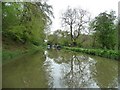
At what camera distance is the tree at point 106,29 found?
1170 inches

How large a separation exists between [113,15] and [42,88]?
25.6m

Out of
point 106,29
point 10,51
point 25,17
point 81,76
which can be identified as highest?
point 25,17

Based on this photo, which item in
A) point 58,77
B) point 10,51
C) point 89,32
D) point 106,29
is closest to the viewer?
point 58,77

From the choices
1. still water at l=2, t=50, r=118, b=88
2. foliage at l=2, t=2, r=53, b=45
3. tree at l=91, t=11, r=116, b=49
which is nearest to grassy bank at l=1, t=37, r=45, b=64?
foliage at l=2, t=2, r=53, b=45

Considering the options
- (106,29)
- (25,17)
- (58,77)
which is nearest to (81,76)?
(58,77)

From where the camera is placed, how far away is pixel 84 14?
5069cm

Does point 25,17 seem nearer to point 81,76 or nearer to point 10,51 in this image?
point 10,51

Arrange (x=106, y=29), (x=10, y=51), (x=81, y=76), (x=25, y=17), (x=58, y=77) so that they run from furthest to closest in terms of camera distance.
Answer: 1. (x=106, y=29)
2. (x=25, y=17)
3. (x=10, y=51)
4. (x=81, y=76)
5. (x=58, y=77)

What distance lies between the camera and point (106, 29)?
30.0 metres

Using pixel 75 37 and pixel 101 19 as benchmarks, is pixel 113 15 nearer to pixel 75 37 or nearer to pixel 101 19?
pixel 101 19

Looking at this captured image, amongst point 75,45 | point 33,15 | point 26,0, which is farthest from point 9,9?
point 75,45

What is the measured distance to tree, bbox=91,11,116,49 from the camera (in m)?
29.7

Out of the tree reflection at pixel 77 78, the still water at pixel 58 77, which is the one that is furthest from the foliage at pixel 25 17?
the tree reflection at pixel 77 78

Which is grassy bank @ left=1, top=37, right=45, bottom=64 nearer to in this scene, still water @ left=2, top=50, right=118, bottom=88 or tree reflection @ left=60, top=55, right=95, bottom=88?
still water @ left=2, top=50, right=118, bottom=88
